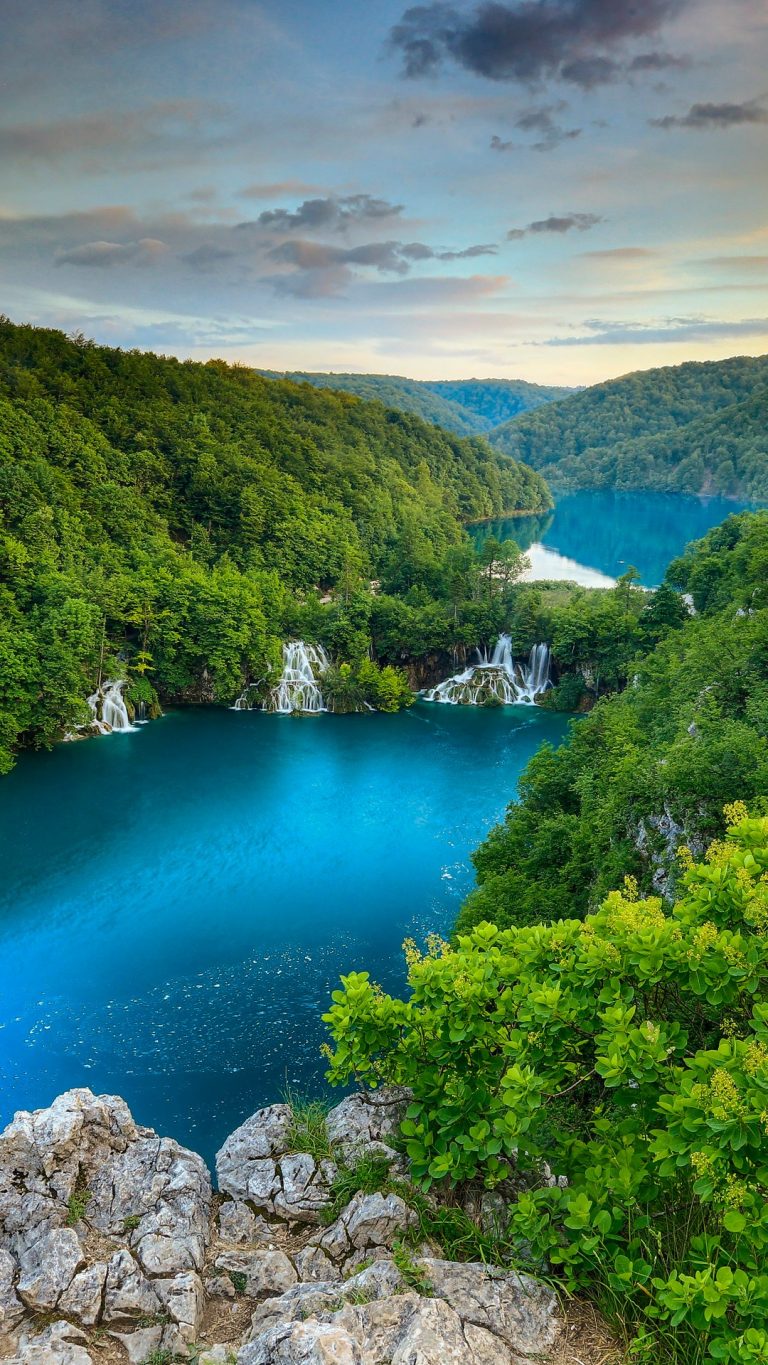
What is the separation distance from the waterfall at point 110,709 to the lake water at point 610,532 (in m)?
37.9

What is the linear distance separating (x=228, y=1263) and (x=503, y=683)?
124 ft

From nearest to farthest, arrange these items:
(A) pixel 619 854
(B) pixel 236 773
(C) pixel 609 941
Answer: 1. (C) pixel 609 941
2. (A) pixel 619 854
3. (B) pixel 236 773

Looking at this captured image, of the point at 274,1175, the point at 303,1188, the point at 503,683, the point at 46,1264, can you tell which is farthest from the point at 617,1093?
the point at 503,683

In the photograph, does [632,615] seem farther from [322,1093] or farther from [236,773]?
[322,1093]

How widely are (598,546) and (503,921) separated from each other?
80.7m

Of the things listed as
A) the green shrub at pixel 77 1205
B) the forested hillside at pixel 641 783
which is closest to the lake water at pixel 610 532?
the forested hillside at pixel 641 783

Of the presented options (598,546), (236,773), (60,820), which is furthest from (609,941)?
(598,546)

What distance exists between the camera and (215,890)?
24375 millimetres

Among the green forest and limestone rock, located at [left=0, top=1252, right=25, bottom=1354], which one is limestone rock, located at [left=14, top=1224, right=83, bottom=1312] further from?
the green forest

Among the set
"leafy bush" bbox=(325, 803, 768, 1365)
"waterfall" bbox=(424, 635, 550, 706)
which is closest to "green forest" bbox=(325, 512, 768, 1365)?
"leafy bush" bbox=(325, 803, 768, 1365)

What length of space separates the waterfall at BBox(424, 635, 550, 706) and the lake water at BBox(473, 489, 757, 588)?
22.8 m

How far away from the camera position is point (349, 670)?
42.8m

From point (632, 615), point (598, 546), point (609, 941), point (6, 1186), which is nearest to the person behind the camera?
point (609, 941)

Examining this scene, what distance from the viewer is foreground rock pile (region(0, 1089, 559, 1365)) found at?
5.50 metres
